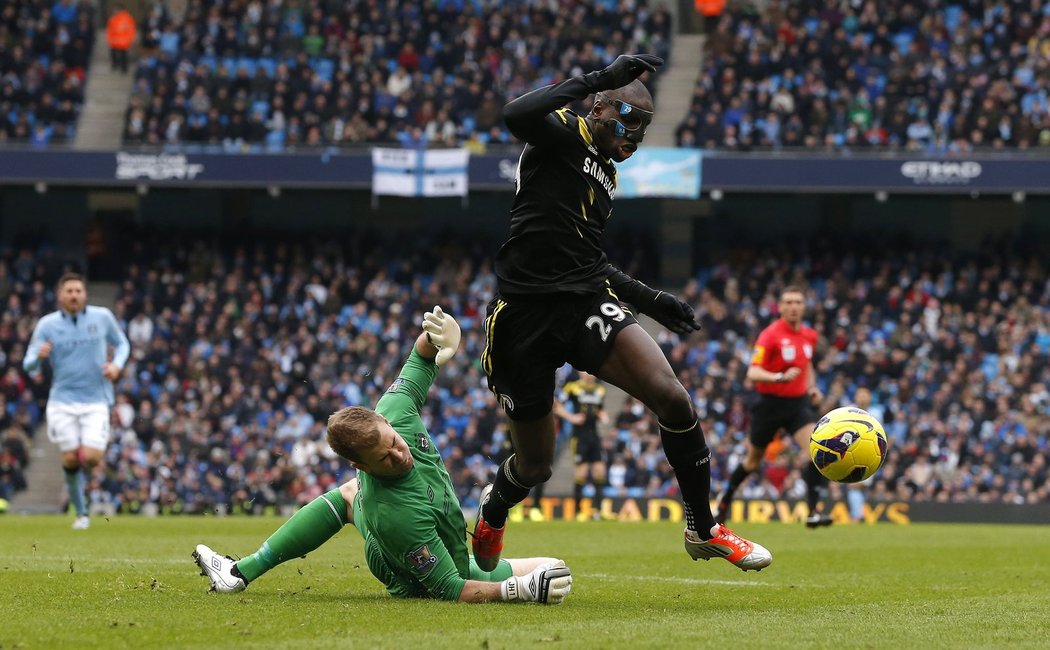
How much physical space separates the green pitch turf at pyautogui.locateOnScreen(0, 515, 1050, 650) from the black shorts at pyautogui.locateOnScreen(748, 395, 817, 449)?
9.67 feet

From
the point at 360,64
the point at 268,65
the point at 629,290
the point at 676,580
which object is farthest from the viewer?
the point at 268,65

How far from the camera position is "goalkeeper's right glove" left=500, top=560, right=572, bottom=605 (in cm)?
686

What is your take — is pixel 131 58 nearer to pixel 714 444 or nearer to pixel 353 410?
pixel 714 444

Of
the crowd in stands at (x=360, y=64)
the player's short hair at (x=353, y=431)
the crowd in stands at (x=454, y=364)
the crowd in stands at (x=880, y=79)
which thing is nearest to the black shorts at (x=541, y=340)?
the player's short hair at (x=353, y=431)

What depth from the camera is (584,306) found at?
7.51m

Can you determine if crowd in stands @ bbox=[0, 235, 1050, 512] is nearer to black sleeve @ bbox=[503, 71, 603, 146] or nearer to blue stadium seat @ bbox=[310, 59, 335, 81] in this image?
blue stadium seat @ bbox=[310, 59, 335, 81]

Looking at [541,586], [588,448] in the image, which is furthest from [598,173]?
[588,448]

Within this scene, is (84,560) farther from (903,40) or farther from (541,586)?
(903,40)

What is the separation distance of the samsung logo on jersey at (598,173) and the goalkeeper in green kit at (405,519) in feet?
3.49

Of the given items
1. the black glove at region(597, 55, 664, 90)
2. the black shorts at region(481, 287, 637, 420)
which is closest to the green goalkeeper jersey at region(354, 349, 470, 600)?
the black shorts at region(481, 287, 637, 420)

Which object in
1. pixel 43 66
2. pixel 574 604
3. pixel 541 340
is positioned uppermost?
pixel 43 66

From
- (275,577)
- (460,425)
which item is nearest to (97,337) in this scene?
(275,577)

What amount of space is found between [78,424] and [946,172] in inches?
735

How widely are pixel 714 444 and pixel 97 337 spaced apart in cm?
1323
